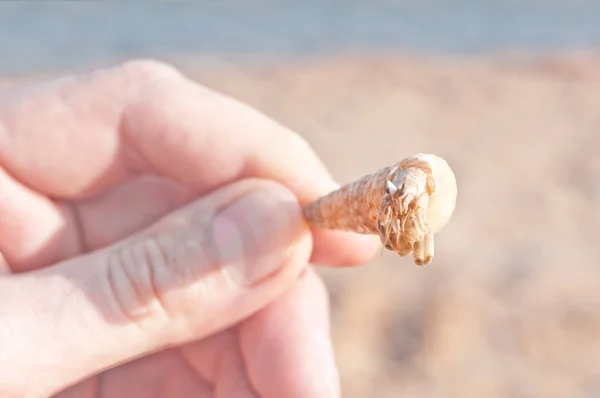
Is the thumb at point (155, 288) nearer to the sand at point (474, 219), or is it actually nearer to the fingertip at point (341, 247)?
the fingertip at point (341, 247)

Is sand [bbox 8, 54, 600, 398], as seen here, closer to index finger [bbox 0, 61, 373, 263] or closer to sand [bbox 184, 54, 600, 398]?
sand [bbox 184, 54, 600, 398]

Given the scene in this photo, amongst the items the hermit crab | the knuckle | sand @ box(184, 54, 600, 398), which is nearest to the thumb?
the knuckle

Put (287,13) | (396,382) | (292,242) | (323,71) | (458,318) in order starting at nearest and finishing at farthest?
(292,242) < (396,382) < (458,318) < (323,71) < (287,13)

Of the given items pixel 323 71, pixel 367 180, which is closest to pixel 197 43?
pixel 323 71

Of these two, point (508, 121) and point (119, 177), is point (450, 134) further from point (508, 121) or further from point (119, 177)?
point (119, 177)

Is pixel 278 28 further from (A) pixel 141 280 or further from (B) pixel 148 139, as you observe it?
(A) pixel 141 280

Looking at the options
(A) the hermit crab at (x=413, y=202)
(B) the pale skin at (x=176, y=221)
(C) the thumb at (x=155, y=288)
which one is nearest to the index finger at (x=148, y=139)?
(B) the pale skin at (x=176, y=221)

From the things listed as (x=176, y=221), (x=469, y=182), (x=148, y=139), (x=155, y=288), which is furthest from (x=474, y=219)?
(x=155, y=288)
